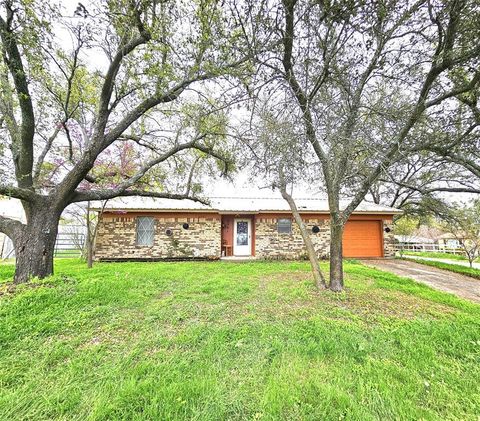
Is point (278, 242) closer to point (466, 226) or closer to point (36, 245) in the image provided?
point (466, 226)

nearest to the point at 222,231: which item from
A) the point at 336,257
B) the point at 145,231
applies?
the point at 145,231

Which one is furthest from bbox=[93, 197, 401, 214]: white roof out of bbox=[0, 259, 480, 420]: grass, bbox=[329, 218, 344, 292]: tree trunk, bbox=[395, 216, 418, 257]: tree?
bbox=[395, 216, 418, 257]: tree

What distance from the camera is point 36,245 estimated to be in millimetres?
4672

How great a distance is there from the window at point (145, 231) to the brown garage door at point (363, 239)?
1035cm

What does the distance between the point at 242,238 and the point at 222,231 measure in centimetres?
118

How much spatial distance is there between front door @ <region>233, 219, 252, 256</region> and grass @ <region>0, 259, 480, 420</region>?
23.5ft

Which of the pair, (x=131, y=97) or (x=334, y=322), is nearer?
(x=334, y=322)

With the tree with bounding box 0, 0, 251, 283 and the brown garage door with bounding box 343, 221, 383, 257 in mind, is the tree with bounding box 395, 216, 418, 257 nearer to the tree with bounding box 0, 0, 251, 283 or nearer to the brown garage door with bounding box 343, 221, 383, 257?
the brown garage door with bounding box 343, 221, 383, 257

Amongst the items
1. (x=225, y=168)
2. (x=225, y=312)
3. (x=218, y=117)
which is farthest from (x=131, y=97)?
(x=225, y=312)

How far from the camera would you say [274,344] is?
2.87 m

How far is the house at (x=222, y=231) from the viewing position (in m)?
10.9

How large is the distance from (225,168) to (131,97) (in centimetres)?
338

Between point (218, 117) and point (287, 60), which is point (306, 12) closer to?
point (287, 60)

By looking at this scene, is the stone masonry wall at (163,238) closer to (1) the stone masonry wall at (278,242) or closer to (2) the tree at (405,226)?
(1) the stone masonry wall at (278,242)
